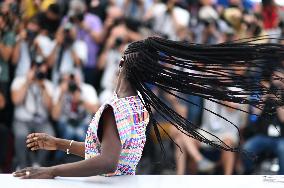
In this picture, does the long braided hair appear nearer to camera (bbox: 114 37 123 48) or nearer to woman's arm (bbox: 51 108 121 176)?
woman's arm (bbox: 51 108 121 176)

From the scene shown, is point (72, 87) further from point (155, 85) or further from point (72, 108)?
point (155, 85)

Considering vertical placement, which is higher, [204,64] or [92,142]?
[204,64]

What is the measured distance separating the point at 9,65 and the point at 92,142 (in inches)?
135

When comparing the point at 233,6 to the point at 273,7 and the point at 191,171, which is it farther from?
the point at 191,171

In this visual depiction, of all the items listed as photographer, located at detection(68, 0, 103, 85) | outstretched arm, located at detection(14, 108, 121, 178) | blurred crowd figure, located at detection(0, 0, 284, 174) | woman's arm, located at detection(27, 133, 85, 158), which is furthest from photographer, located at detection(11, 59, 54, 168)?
outstretched arm, located at detection(14, 108, 121, 178)

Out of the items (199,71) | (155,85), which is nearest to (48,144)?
(155,85)

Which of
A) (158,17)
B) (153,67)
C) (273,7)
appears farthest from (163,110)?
(273,7)

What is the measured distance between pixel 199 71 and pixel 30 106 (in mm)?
3628

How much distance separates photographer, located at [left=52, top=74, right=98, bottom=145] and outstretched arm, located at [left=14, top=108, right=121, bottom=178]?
3455mm

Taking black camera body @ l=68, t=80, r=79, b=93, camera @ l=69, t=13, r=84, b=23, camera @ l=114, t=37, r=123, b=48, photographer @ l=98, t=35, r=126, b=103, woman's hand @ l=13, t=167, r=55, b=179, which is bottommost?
woman's hand @ l=13, t=167, r=55, b=179

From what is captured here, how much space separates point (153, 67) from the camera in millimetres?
3162

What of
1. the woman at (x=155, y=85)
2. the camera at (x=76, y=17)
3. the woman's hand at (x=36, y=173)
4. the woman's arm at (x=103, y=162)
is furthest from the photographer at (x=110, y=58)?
the woman's hand at (x=36, y=173)

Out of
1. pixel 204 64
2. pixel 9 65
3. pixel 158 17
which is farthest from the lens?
pixel 158 17

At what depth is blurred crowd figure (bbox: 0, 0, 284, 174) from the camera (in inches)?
257
